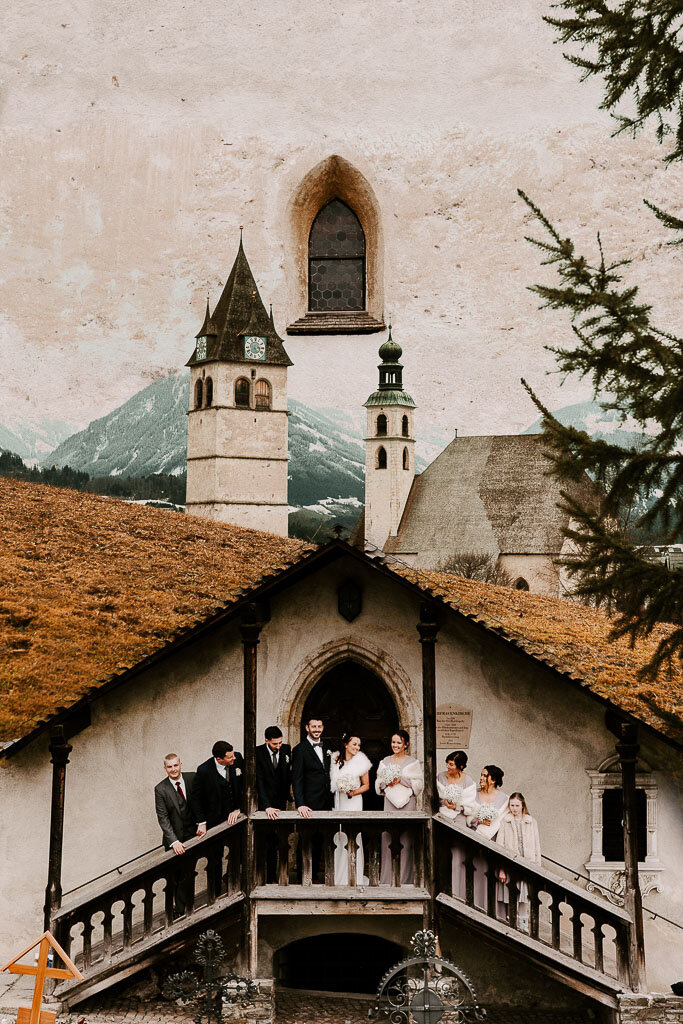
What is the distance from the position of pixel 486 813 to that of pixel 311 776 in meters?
1.38

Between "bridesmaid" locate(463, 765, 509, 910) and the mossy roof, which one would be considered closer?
"bridesmaid" locate(463, 765, 509, 910)

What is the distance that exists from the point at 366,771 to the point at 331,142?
92.8ft

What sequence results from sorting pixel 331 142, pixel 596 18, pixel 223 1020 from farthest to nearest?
pixel 331 142, pixel 223 1020, pixel 596 18

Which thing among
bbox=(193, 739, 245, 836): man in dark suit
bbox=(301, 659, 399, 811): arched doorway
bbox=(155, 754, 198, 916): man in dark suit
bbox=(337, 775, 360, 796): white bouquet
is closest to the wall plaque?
bbox=(301, 659, 399, 811): arched doorway

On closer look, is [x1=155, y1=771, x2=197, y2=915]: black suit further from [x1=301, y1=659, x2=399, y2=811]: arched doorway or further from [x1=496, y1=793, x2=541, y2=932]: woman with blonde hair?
[x1=496, y1=793, x2=541, y2=932]: woman with blonde hair

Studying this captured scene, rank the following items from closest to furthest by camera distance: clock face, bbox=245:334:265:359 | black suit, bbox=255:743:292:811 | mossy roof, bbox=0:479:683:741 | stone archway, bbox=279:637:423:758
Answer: black suit, bbox=255:743:292:811 < mossy roof, bbox=0:479:683:741 < stone archway, bbox=279:637:423:758 < clock face, bbox=245:334:265:359

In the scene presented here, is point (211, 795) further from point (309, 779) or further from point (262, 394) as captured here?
point (262, 394)

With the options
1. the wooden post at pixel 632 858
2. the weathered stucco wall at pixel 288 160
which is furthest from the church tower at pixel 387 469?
the wooden post at pixel 632 858

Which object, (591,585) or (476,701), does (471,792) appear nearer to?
(476,701)

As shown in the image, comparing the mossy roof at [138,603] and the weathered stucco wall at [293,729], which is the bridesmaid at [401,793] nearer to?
the weathered stucco wall at [293,729]

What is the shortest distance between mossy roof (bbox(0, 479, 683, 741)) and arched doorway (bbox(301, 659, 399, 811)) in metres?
1.05

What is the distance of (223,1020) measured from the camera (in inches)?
340

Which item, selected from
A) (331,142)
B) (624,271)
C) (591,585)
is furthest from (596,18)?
(624,271)

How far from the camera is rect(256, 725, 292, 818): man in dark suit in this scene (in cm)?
942
